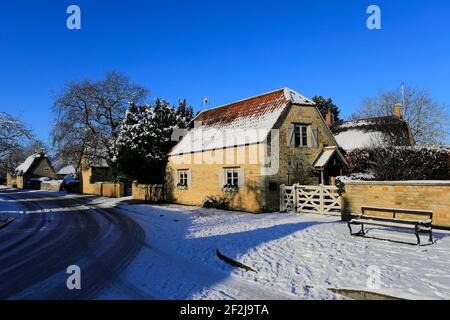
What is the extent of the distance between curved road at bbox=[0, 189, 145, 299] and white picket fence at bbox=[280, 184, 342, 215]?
7940 millimetres

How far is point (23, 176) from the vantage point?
68.8 m

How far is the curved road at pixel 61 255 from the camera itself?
621 cm

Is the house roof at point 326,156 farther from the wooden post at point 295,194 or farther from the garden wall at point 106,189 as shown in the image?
the garden wall at point 106,189

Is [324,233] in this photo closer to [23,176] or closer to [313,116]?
[313,116]

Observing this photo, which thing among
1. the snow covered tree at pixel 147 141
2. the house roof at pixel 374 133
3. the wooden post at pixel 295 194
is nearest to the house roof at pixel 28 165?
the snow covered tree at pixel 147 141

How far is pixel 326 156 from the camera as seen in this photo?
1927 centimetres

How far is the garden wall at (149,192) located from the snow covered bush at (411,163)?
15583 millimetres

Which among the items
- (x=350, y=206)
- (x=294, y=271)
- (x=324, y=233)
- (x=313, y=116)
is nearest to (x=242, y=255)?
(x=294, y=271)

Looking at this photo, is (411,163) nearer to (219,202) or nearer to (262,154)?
(262,154)

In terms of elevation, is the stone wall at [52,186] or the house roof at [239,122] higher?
the house roof at [239,122]

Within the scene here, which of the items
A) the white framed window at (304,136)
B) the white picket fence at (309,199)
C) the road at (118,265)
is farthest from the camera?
the white framed window at (304,136)

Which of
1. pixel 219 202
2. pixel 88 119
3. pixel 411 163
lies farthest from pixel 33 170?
pixel 411 163

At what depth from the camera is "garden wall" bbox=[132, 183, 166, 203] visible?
26.3 metres
